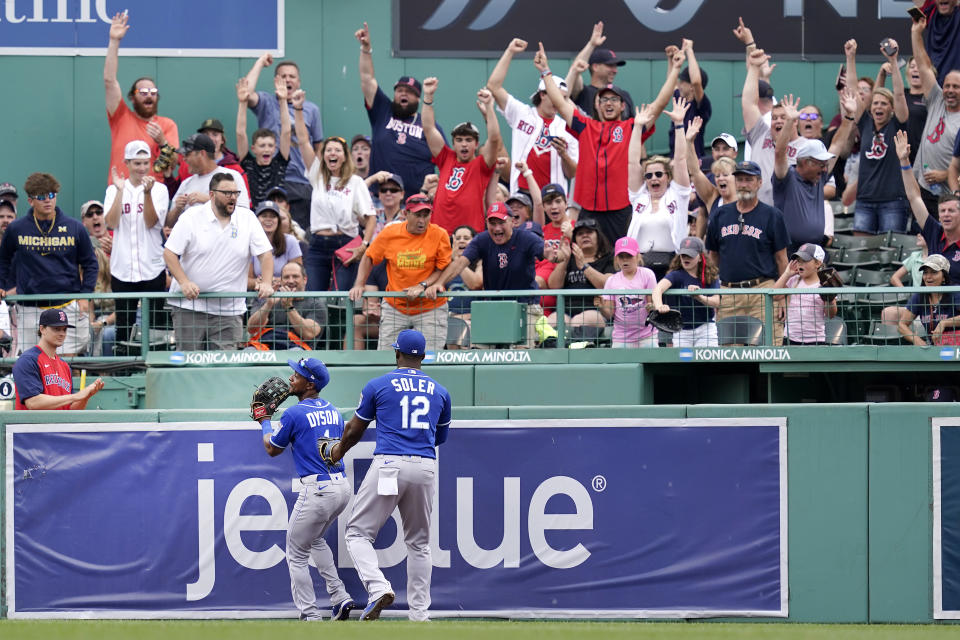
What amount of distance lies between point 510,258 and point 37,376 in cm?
377

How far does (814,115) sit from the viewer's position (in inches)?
537

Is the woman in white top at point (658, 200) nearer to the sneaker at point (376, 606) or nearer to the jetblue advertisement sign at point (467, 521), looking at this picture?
the jetblue advertisement sign at point (467, 521)

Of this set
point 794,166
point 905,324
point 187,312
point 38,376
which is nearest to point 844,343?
point 905,324

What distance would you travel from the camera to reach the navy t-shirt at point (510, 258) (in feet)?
36.6

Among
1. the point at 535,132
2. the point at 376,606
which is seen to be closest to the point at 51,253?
the point at 376,606

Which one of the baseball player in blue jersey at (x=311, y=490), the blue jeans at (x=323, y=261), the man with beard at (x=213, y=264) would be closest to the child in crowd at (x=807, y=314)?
the baseball player in blue jersey at (x=311, y=490)

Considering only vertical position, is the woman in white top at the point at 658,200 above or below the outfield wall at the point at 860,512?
above

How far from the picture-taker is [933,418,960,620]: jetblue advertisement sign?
8617 mm

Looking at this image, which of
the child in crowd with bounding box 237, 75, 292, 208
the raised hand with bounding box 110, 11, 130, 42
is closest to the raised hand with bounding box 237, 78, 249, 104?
the child in crowd with bounding box 237, 75, 292, 208

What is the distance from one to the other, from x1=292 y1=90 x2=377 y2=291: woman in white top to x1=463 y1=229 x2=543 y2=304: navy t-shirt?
70.4 inches

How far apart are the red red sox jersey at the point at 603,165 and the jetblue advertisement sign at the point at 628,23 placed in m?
3.27

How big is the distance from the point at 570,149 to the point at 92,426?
253 inches

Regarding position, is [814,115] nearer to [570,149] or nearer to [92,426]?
[570,149]

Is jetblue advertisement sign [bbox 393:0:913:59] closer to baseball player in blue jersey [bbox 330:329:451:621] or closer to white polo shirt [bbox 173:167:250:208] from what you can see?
white polo shirt [bbox 173:167:250:208]
